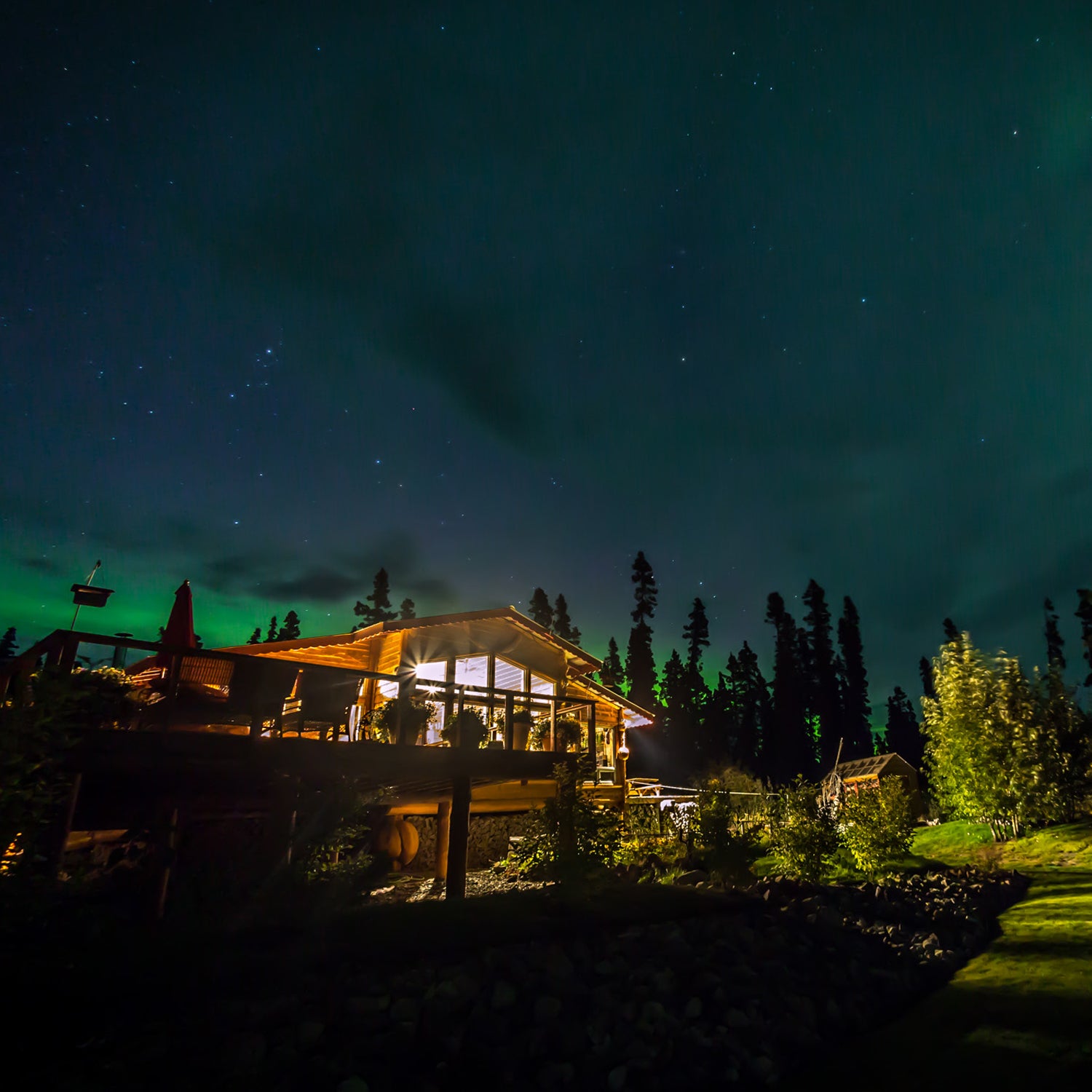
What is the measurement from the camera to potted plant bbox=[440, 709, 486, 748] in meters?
12.7

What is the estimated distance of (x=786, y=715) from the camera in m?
76.4

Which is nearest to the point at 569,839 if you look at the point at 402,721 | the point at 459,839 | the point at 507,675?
the point at 459,839

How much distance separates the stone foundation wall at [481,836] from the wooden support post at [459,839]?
6.14m

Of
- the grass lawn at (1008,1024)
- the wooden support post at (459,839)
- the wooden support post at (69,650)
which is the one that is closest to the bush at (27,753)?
the wooden support post at (69,650)

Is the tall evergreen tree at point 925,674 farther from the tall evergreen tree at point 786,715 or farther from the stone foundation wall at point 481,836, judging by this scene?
the stone foundation wall at point 481,836

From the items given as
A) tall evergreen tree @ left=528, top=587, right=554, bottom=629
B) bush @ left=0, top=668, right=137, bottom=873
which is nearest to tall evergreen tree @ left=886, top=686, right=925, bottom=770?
tall evergreen tree @ left=528, top=587, right=554, bottom=629

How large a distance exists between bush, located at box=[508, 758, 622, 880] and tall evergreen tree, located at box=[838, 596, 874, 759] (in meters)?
76.7

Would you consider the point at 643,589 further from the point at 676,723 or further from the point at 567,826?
the point at 567,826

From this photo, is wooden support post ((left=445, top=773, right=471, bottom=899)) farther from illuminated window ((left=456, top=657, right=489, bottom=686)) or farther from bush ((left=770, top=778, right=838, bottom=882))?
bush ((left=770, top=778, right=838, bottom=882))

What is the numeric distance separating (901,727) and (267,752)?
109m

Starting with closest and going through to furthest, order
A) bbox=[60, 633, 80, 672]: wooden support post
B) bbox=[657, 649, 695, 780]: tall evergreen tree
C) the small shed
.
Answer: bbox=[60, 633, 80, 672]: wooden support post < the small shed < bbox=[657, 649, 695, 780]: tall evergreen tree

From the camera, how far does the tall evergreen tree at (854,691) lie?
79375mm

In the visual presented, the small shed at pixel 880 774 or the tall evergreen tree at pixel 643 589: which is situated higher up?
the tall evergreen tree at pixel 643 589

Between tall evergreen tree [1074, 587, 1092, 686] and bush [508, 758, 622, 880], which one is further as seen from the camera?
tall evergreen tree [1074, 587, 1092, 686]
